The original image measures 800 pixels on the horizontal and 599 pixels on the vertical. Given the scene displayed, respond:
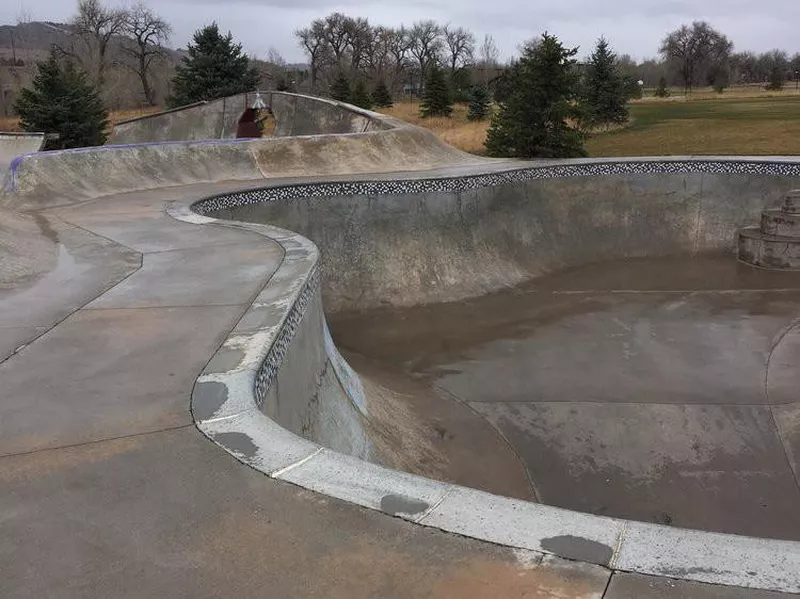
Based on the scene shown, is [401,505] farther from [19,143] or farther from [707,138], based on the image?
[707,138]

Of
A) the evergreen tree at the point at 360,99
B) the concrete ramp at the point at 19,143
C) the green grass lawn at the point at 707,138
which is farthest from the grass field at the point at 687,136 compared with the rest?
the concrete ramp at the point at 19,143

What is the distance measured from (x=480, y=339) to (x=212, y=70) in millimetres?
23829

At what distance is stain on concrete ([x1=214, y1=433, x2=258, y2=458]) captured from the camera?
2721mm

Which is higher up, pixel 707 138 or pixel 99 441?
pixel 707 138

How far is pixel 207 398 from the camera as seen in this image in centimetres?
321

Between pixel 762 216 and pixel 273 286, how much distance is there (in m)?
11.3

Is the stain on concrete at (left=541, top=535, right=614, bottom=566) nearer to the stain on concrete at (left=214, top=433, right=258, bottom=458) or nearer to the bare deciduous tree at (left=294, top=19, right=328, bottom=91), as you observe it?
the stain on concrete at (left=214, top=433, right=258, bottom=458)

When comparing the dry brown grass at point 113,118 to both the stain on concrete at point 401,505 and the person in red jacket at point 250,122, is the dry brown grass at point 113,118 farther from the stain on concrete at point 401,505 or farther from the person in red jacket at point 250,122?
the stain on concrete at point 401,505

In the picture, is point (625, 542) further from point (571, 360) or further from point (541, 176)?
point (541, 176)

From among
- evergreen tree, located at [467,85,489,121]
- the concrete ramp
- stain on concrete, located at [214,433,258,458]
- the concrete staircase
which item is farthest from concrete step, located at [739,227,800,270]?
evergreen tree, located at [467,85,489,121]

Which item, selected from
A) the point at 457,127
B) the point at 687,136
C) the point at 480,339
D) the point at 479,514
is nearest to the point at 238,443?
the point at 479,514

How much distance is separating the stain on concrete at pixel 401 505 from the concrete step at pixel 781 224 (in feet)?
40.7

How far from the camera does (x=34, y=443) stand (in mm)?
2818

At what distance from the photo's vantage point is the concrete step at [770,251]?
12.4 meters
